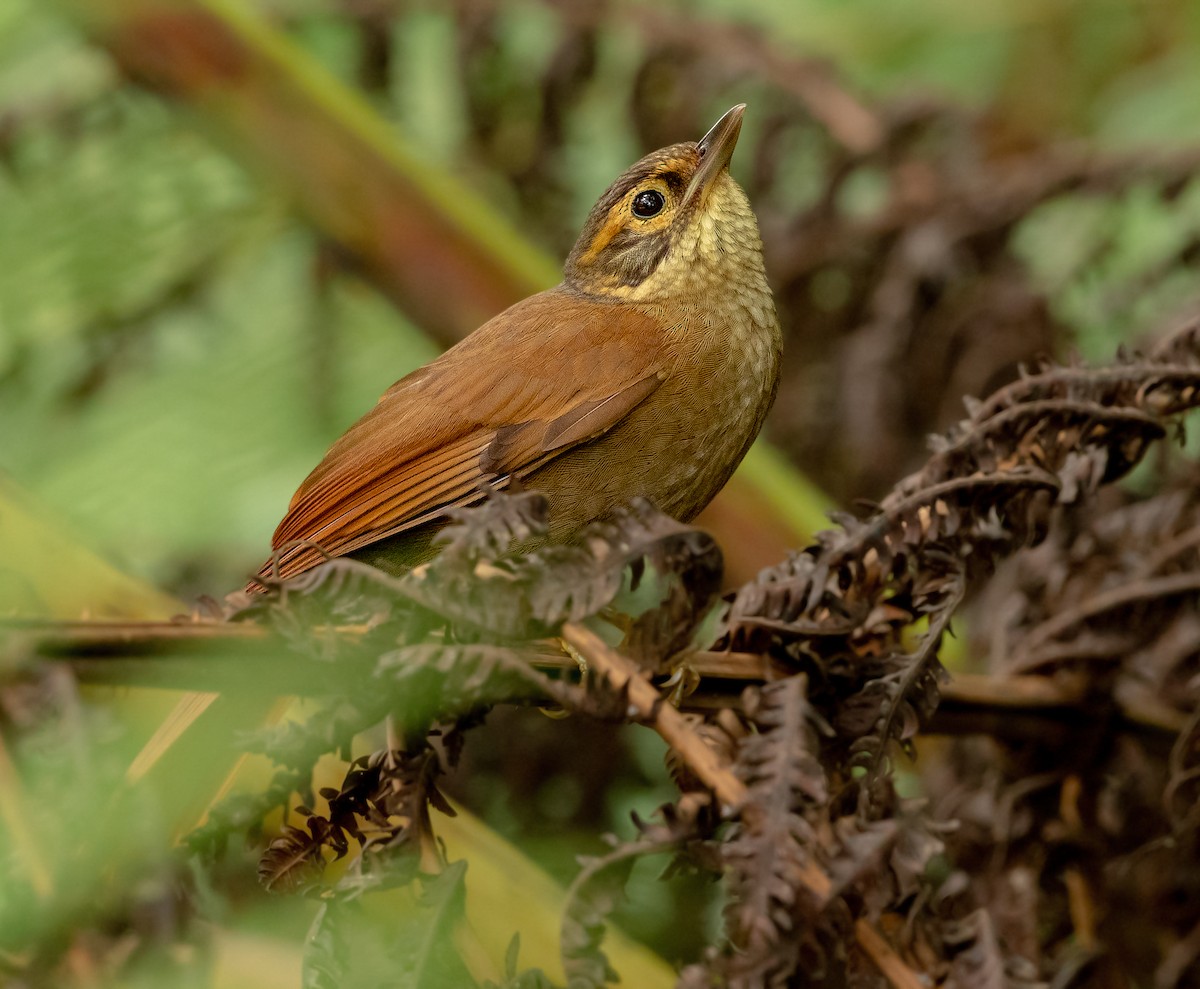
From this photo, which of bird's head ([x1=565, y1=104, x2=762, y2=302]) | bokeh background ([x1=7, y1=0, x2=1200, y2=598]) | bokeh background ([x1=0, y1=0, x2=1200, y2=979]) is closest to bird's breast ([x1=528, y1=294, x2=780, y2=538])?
bird's head ([x1=565, y1=104, x2=762, y2=302])

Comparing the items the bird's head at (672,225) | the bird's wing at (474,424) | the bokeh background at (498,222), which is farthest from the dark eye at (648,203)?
the bokeh background at (498,222)

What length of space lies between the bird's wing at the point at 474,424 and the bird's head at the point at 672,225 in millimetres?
227

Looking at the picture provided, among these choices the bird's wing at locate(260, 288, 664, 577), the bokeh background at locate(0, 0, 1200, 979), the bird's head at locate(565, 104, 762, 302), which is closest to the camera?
the bird's wing at locate(260, 288, 664, 577)

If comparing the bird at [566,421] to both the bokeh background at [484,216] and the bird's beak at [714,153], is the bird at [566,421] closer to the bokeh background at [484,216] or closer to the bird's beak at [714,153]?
the bird's beak at [714,153]

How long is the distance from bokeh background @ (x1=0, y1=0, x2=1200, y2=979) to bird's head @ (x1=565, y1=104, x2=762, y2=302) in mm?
409

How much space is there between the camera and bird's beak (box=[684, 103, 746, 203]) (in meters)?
3.10

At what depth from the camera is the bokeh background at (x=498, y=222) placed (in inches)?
137

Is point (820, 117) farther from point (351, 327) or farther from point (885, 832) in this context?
point (885, 832)

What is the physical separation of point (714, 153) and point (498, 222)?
2.50ft

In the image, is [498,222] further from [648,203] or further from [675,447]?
[675,447]

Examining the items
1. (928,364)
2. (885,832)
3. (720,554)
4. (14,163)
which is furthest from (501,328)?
(14,163)

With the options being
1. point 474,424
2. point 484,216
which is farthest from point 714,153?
point 474,424

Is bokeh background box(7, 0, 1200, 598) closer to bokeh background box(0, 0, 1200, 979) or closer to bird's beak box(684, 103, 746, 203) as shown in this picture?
bokeh background box(0, 0, 1200, 979)

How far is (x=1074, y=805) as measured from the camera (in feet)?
7.59
